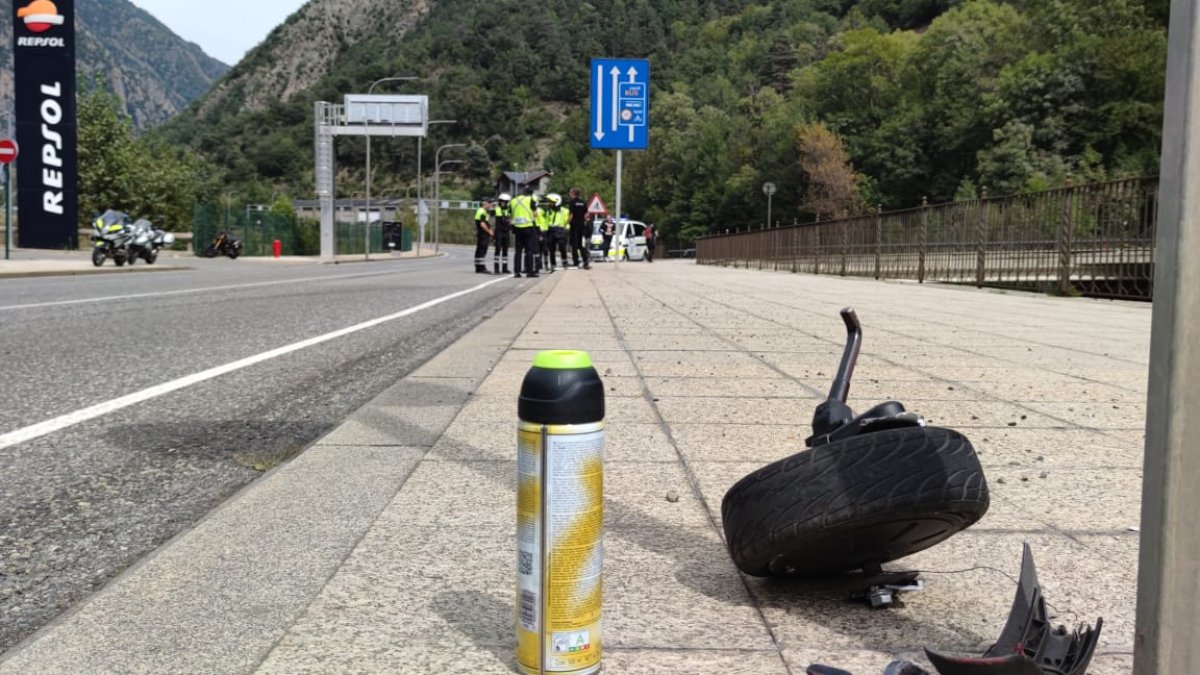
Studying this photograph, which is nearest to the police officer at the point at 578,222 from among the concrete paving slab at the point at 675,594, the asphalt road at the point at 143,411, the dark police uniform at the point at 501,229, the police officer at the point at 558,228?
the police officer at the point at 558,228

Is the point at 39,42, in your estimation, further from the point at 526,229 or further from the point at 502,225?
the point at 526,229

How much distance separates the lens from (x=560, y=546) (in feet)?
5.87

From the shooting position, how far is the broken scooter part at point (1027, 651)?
1.58m

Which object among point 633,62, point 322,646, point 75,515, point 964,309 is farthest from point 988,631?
point 633,62

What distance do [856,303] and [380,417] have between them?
31.2 ft

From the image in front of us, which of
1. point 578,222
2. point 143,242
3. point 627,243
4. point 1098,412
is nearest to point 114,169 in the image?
point 627,243

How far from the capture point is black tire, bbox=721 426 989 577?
201 cm

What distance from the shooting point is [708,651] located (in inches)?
77.8

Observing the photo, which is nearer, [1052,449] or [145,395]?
[1052,449]

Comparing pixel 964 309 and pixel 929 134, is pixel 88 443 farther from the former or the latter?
pixel 929 134

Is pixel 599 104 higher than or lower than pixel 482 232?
higher

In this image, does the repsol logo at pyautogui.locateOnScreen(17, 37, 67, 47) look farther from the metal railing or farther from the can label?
the can label

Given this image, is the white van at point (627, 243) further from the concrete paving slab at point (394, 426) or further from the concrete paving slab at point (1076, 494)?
the concrete paving slab at point (1076, 494)

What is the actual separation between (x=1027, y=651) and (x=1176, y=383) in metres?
0.61
